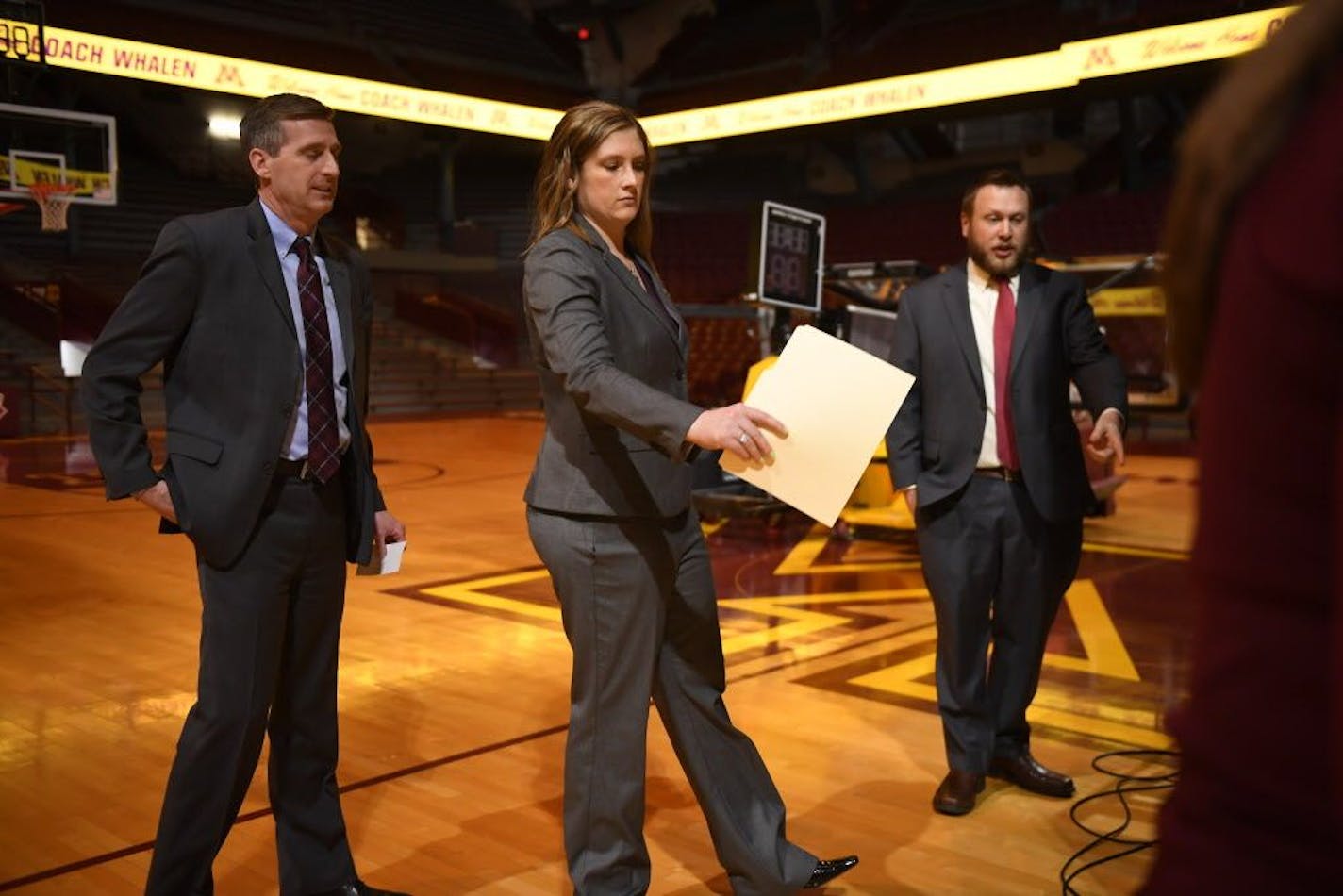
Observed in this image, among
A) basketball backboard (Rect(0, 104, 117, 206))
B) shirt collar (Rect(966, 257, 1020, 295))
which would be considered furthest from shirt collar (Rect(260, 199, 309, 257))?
basketball backboard (Rect(0, 104, 117, 206))

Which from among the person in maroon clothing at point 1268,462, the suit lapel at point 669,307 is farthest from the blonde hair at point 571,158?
the person in maroon clothing at point 1268,462

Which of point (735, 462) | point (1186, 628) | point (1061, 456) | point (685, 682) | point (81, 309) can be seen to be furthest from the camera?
point (81, 309)

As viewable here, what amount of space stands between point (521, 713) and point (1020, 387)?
195 cm

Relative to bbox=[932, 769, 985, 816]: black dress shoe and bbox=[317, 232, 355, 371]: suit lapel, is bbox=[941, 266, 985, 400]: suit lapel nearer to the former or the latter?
bbox=[932, 769, 985, 816]: black dress shoe

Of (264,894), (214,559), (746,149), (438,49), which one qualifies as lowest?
(264,894)

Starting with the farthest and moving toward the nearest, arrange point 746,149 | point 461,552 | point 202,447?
point 746,149, point 461,552, point 202,447

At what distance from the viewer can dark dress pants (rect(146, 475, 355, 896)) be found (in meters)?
2.40

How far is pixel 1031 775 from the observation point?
346 cm

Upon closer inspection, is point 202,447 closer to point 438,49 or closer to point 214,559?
point 214,559

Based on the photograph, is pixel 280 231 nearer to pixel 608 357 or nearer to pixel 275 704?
pixel 608 357

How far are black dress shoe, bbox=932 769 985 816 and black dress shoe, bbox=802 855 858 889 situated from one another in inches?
23.1

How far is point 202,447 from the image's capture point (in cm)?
240

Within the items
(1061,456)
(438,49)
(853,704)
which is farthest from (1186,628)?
(438,49)

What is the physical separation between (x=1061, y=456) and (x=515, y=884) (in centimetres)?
176
